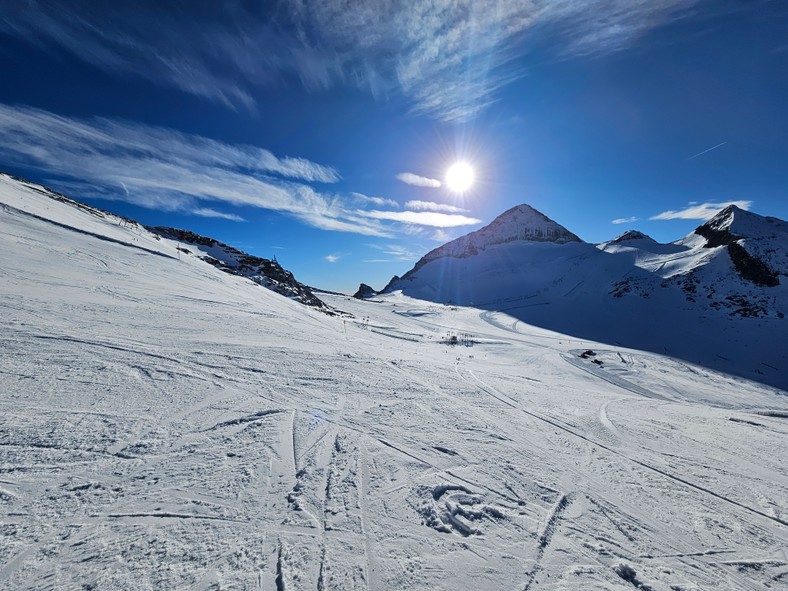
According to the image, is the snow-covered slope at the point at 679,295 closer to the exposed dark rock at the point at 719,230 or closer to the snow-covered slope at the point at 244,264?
Result: the exposed dark rock at the point at 719,230

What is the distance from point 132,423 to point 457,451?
4.40 m

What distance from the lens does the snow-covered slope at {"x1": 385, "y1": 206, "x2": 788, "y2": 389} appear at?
2783cm

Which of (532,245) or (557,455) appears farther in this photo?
(532,245)

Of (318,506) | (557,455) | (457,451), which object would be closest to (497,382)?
(557,455)

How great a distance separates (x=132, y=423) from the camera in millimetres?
4121

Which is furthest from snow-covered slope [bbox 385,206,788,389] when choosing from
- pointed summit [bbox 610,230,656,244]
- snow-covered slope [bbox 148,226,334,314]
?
snow-covered slope [bbox 148,226,334,314]

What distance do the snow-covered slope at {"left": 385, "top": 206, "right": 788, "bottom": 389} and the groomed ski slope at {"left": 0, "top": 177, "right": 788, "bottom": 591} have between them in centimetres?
2708

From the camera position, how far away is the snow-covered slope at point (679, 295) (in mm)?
27828

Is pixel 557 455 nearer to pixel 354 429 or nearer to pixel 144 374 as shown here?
pixel 354 429

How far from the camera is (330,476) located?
3777 millimetres

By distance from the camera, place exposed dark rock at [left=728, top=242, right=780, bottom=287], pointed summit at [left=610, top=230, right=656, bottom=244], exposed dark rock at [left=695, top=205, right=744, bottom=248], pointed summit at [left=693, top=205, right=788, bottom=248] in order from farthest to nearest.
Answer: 1. pointed summit at [left=610, top=230, right=656, bottom=244]
2. exposed dark rock at [left=695, top=205, right=744, bottom=248]
3. pointed summit at [left=693, top=205, right=788, bottom=248]
4. exposed dark rock at [left=728, top=242, right=780, bottom=287]

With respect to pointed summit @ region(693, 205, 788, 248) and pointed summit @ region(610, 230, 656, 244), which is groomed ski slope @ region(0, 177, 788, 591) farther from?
pointed summit @ region(610, 230, 656, 244)

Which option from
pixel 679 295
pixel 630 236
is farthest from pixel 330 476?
pixel 630 236

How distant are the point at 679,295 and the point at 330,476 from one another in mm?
45823
